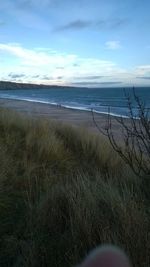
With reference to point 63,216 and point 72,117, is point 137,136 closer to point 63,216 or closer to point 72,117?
point 63,216

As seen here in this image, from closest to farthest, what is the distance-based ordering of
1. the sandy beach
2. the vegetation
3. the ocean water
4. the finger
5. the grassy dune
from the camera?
1. the finger
2. the grassy dune
3. the vegetation
4. the sandy beach
5. the ocean water

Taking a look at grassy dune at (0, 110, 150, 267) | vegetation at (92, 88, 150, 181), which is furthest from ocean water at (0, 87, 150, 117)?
grassy dune at (0, 110, 150, 267)

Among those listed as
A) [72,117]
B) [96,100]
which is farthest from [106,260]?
[96,100]

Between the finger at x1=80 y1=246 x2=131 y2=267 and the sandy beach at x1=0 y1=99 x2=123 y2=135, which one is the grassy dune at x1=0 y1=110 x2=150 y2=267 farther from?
the sandy beach at x1=0 y1=99 x2=123 y2=135

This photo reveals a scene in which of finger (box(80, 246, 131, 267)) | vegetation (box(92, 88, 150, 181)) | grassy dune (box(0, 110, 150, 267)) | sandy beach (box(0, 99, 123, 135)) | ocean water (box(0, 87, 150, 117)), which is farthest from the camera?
ocean water (box(0, 87, 150, 117))

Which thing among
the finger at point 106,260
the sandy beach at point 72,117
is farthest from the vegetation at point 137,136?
the sandy beach at point 72,117

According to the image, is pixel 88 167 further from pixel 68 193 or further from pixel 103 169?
pixel 68 193

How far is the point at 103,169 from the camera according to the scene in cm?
794

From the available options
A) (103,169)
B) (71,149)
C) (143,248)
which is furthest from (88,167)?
(143,248)

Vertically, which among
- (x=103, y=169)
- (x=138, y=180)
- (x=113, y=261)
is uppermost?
(x=113, y=261)

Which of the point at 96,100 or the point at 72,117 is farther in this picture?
the point at 96,100

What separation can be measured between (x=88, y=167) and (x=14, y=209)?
9.60 ft

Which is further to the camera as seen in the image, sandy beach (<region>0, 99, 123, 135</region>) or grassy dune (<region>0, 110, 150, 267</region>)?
sandy beach (<region>0, 99, 123, 135</region>)

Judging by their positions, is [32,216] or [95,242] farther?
[32,216]
